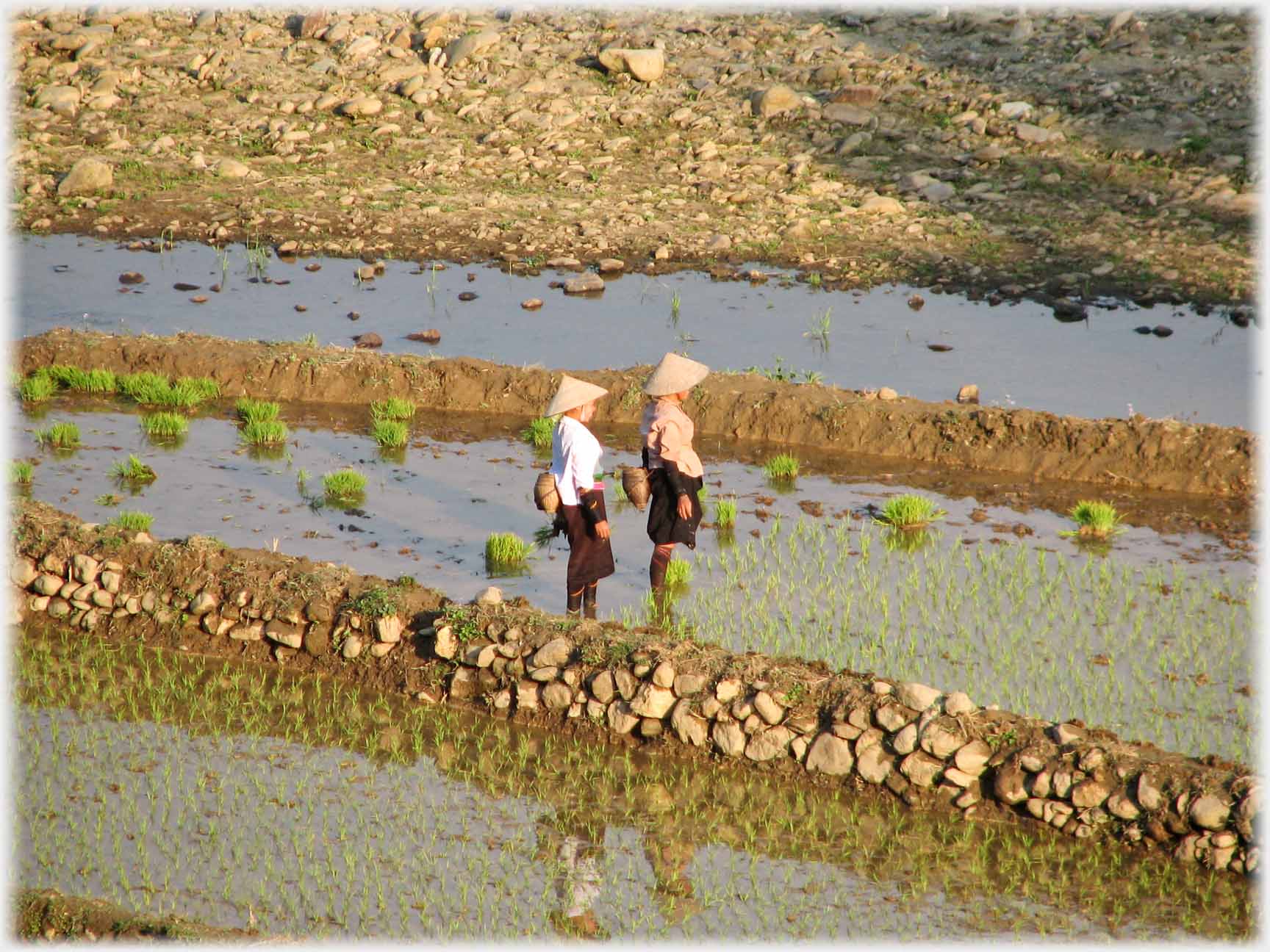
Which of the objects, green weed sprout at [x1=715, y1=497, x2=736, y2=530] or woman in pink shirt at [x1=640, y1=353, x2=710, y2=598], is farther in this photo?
green weed sprout at [x1=715, y1=497, x2=736, y2=530]

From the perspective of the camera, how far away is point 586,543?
22.9 feet

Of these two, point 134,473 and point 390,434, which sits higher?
point 390,434

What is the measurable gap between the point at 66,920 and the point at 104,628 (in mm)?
2969

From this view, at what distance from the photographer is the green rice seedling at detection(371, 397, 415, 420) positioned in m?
10.9

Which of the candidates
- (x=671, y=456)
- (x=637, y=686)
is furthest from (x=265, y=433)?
(x=637, y=686)

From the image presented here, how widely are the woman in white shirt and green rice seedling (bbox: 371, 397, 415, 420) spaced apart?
13.9 feet

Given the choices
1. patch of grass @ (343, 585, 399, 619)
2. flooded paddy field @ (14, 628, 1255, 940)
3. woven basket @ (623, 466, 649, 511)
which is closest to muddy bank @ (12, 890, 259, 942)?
flooded paddy field @ (14, 628, 1255, 940)

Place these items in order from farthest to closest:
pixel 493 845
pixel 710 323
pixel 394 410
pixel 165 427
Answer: pixel 710 323
pixel 394 410
pixel 165 427
pixel 493 845

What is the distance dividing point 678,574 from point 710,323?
23.0 feet

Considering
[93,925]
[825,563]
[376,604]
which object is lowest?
[93,925]

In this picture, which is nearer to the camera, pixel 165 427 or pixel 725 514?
pixel 725 514

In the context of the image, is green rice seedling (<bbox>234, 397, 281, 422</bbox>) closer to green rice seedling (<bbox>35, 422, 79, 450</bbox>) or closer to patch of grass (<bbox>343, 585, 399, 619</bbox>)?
green rice seedling (<bbox>35, 422, 79, 450</bbox>)

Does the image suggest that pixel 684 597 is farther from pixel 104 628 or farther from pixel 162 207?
pixel 162 207

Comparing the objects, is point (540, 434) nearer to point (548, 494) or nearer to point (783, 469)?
point (783, 469)
